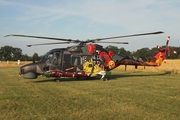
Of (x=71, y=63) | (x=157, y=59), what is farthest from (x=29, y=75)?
(x=157, y=59)

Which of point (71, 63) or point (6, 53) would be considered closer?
A: point (71, 63)

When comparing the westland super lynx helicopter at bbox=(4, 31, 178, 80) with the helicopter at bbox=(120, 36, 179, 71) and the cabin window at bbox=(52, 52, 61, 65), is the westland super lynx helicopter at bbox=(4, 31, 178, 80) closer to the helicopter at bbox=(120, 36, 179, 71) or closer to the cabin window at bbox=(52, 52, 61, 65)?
the cabin window at bbox=(52, 52, 61, 65)

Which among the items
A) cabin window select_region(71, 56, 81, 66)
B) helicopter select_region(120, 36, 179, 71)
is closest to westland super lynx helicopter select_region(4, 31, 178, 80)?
cabin window select_region(71, 56, 81, 66)

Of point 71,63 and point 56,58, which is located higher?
point 56,58

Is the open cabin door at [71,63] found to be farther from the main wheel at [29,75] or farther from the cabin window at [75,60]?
the main wheel at [29,75]

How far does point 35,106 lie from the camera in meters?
7.99

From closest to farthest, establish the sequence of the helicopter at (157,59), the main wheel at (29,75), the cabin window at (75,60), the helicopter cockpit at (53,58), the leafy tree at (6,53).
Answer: the main wheel at (29,75), the helicopter cockpit at (53,58), the cabin window at (75,60), the helicopter at (157,59), the leafy tree at (6,53)

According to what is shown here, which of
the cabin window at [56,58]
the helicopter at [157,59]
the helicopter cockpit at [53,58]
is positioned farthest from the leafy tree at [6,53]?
the cabin window at [56,58]

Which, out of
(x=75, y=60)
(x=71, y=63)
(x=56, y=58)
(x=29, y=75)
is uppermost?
(x=56, y=58)

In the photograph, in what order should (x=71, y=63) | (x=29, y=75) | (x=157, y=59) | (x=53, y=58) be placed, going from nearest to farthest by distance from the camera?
(x=29, y=75)
(x=53, y=58)
(x=71, y=63)
(x=157, y=59)

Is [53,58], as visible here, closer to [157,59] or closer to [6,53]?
[157,59]

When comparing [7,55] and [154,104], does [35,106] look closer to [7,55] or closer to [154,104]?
[154,104]

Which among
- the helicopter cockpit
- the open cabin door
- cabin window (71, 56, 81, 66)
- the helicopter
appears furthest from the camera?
the helicopter

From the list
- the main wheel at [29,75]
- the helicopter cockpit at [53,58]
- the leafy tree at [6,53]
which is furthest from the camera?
the leafy tree at [6,53]
